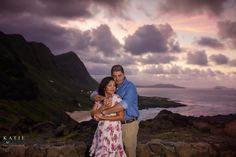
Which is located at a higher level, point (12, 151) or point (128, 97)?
point (128, 97)

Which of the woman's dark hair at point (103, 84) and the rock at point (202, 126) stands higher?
the woman's dark hair at point (103, 84)

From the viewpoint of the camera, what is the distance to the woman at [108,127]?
250 inches

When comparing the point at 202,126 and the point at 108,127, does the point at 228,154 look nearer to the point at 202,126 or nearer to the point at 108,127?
the point at 202,126

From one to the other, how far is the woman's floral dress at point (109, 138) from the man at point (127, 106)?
163mm

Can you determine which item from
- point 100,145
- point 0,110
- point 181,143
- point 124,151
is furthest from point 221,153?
point 0,110

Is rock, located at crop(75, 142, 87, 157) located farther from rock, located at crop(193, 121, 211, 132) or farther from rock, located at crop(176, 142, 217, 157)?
rock, located at crop(193, 121, 211, 132)

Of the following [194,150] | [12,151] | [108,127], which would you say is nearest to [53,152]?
[12,151]

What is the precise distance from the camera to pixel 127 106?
6.46 m

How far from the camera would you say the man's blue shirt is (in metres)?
6.56

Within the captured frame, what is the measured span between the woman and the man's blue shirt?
20cm

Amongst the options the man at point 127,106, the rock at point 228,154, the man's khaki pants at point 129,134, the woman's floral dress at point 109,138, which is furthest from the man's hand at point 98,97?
the rock at point 228,154

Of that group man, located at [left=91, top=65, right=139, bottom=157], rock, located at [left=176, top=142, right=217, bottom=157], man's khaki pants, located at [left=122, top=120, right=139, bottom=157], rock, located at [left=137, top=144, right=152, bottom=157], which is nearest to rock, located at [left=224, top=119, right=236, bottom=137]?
rock, located at [left=176, top=142, right=217, bottom=157]

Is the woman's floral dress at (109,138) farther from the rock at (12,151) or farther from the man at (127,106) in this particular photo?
the rock at (12,151)

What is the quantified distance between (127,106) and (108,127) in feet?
1.75
